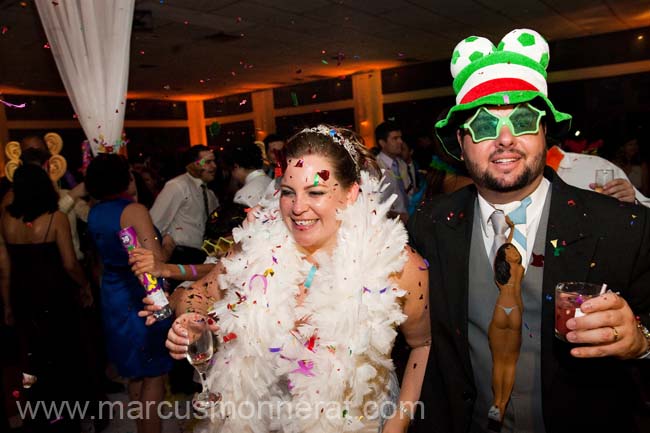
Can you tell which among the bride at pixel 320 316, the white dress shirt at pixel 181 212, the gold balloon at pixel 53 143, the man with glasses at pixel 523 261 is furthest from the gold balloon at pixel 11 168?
the man with glasses at pixel 523 261

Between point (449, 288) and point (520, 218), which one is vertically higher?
point (520, 218)

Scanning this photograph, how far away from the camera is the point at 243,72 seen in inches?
366

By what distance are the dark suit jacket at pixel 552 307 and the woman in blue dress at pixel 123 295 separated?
1.64 meters

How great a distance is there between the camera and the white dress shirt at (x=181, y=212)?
3.54m

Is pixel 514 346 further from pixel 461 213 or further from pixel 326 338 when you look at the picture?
pixel 326 338

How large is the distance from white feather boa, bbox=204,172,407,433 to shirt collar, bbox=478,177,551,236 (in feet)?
0.87

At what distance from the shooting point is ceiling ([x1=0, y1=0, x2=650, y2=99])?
204 inches

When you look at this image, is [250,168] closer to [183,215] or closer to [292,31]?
[183,215]

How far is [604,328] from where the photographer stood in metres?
0.92

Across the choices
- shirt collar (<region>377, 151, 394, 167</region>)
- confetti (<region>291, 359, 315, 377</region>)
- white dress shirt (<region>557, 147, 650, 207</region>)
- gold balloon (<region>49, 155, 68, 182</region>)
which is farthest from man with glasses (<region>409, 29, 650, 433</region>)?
gold balloon (<region>49, 155, 68, 182</region>)

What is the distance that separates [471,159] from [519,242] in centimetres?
27

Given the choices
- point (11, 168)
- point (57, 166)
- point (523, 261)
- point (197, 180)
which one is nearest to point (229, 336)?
point (523, 261)

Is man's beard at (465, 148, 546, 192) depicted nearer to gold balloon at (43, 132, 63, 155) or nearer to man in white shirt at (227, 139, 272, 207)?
man in white shirt at (227, 139, 272, 207)

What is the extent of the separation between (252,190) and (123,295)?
3.38 feet
